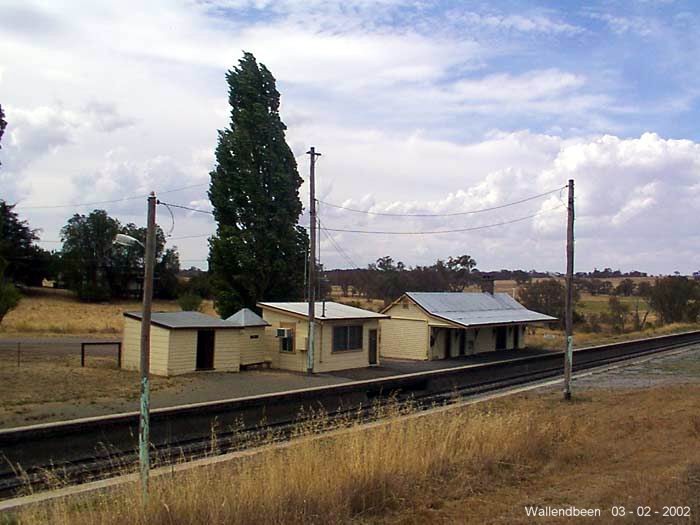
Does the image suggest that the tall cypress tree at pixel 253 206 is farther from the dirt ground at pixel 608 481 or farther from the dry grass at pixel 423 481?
the dry grass at pixel 423 481

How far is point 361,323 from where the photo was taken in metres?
32.6

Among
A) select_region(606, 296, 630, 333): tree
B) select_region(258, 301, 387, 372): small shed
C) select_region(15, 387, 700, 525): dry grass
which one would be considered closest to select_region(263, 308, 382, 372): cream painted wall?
select_region(258, 301, 387, 372): small shed

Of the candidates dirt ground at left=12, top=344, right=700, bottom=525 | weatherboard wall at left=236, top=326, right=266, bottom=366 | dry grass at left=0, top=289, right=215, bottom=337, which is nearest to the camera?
dirt ground at left=12, top=344, right=700, bottom=525

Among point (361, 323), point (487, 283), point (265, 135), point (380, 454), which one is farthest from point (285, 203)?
point (380, 454)

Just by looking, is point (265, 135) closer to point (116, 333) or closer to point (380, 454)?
point (116, 333)

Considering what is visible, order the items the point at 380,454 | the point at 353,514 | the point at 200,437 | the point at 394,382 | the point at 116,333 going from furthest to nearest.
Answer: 1. the point at 116,333
2. the point at 394,382
3. the point at 200,437
4. the point at 380,454
5. the point at 353,514

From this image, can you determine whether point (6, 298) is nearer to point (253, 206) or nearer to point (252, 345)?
point (252, 345)

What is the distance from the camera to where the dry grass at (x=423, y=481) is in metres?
6.96

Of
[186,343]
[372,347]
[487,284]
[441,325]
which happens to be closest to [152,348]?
[186,343]

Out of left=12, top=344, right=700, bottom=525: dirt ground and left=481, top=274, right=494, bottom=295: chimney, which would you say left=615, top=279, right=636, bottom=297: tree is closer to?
left=481, top=274, right=494, bottom=295: chimney

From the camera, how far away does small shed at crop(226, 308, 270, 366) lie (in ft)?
95.7

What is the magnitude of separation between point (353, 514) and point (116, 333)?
4183 cm

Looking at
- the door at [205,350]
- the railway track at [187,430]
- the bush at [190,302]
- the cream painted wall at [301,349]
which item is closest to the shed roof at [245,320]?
the cream painted wall at [301,349]

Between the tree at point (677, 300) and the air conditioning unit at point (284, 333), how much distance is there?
5247cm
